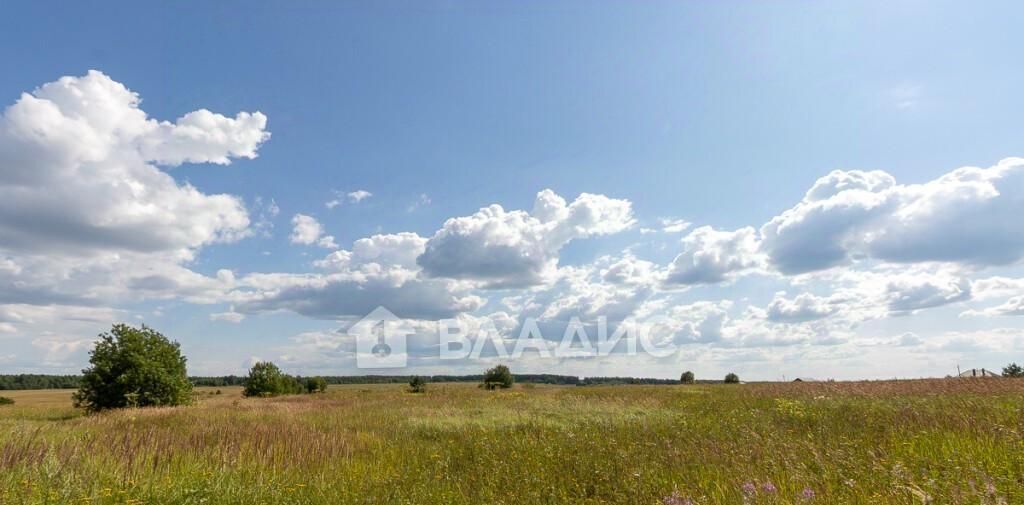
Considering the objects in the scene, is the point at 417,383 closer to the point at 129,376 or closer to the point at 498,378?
the point at 498,378

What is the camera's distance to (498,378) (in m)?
53.0

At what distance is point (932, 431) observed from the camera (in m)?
7.35

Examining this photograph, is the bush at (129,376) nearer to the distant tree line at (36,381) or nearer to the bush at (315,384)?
the bush at (315,384)

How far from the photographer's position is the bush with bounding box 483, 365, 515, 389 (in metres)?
52.5

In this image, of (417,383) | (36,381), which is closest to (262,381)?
(417,383)

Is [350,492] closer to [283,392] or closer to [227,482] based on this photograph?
[227,482]

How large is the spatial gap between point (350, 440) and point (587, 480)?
6.38m

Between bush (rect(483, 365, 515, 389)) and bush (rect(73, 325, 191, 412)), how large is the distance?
33.3 m

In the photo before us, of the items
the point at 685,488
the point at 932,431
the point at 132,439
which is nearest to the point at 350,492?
the point at 685,488

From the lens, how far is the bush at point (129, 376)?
20.9 metres

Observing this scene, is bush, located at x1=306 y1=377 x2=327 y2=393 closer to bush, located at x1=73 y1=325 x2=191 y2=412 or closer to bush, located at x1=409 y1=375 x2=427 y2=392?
bush, located at x1=409 y1=375 x2=427 y2=392

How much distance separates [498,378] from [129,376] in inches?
1418

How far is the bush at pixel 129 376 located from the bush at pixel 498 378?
3331 centimetres

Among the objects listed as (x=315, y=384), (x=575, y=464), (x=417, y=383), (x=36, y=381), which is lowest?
(x=36, y=381)
